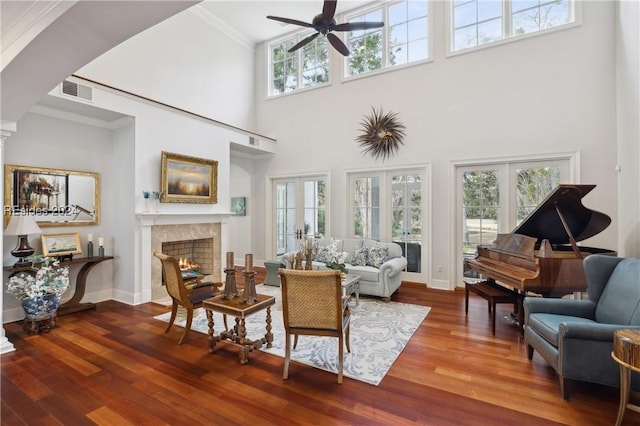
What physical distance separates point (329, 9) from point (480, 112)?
316cm

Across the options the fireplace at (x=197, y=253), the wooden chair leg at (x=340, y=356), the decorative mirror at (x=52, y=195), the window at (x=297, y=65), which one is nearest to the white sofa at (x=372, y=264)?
the fireplace at (x=197, y=253)

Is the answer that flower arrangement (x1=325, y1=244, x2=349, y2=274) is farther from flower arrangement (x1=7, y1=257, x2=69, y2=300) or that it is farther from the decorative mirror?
the decorative mirror

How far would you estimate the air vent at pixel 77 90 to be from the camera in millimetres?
3646

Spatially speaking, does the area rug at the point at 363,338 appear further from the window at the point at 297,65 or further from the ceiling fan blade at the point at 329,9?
the window at the point at 297,65

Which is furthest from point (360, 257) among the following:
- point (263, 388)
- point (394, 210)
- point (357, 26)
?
point (357, 26)

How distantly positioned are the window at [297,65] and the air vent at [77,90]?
421 cm

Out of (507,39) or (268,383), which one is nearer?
(268,383)

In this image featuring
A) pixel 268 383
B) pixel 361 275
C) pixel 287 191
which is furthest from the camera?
pixel 287 191

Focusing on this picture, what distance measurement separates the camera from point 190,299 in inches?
132

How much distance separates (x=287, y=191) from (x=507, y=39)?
16.7ft

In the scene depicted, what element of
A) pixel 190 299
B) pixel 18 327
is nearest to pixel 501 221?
pixel 190 299

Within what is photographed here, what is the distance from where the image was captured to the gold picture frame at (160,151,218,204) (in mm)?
4762

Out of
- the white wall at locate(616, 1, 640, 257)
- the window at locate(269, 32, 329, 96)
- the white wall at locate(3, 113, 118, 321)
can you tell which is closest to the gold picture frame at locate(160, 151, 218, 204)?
the white wall at locate(3, 113, 118, 321)

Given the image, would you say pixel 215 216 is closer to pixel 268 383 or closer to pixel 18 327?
pixel 18 327
